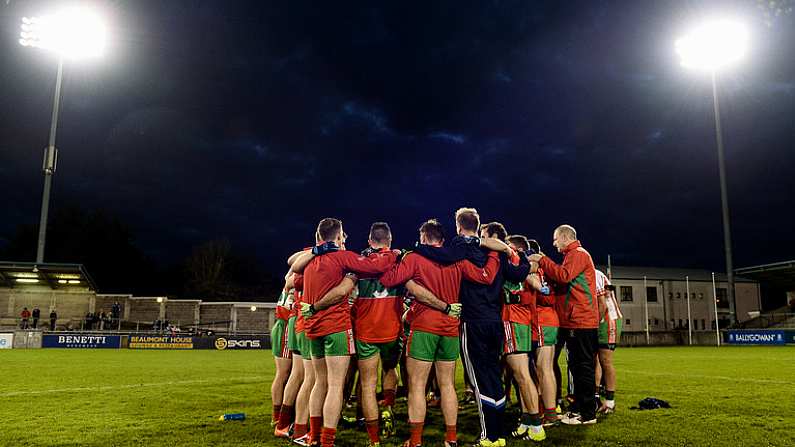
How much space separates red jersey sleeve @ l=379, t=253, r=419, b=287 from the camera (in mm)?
5230

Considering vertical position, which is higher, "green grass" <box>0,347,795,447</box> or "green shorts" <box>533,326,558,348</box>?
"green shorts" <box>533,326,558,348</box>

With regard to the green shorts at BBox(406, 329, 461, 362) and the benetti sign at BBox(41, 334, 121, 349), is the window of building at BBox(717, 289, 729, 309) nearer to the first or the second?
the benetti sign at BBox(41, 334, 121, 349)

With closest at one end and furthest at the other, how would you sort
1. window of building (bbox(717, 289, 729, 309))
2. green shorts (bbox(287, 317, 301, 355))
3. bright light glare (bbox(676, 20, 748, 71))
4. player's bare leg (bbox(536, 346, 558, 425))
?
green shorts (bbox(287, 317, 301, 355)) → player's bare leg (bbox(536, 346, 558, 425)) → bright light glare (bbox(676, 20, 748, 71)) → window of building (bbox(717, 289, 729, 309))

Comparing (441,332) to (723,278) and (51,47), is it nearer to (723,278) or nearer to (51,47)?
(51,47)

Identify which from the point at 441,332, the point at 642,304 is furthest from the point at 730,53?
the point at 441,332

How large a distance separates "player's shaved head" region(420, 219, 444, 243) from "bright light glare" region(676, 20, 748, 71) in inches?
1171

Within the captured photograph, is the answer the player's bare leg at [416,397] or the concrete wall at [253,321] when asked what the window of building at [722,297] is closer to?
the concrete wall at [253,321]

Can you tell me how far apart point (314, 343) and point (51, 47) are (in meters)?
31.6

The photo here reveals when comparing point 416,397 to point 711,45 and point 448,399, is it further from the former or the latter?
point 711,45

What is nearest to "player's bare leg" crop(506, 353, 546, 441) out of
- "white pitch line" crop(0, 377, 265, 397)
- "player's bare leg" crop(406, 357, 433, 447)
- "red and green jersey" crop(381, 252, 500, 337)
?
"red and green jersey" crop(381, 252, 500, 337)

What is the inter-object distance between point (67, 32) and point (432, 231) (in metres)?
31.8

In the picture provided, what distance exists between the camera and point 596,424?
20.3ft

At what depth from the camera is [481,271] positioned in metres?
5.42

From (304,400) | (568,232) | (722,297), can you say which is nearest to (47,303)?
(304,400)
